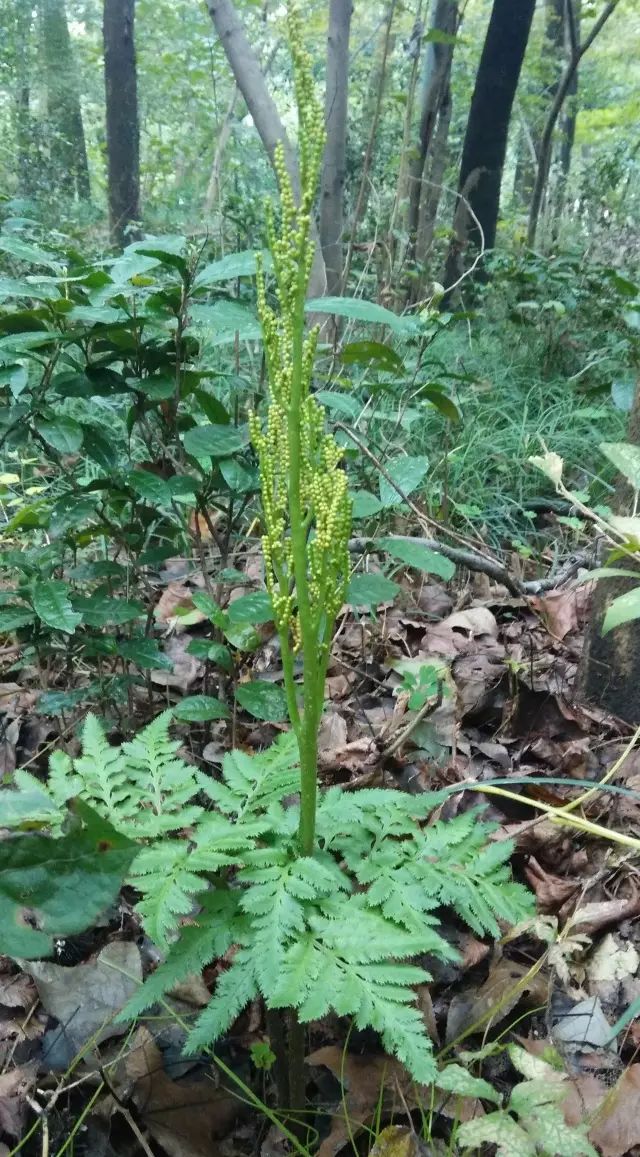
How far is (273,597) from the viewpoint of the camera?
40.5 inches

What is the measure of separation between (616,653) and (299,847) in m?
1.11

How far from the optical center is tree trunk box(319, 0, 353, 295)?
4648 mm

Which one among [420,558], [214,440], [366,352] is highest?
[366,352]

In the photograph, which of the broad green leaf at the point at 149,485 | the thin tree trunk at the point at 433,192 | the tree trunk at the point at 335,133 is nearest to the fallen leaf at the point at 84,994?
the broad green leaf at the point at 149,485

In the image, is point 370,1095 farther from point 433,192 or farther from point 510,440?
point 433,192

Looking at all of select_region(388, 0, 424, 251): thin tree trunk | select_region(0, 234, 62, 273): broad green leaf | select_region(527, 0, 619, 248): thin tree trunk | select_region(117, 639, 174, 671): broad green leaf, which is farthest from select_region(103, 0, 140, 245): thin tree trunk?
select_region(117, 639, 174, 671): broad green leaf

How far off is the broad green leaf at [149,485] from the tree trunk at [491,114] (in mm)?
5857

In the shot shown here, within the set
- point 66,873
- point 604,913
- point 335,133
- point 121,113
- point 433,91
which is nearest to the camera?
point 66,873

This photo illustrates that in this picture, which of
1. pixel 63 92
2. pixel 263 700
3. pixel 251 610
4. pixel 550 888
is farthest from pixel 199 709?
pixel 63 92

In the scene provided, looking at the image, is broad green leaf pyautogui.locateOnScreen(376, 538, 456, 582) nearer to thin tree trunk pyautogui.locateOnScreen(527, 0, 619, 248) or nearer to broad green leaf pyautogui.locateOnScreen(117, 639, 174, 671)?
broad green leaf pyautogui.locateOnScreen(117, 639, 174, 671)

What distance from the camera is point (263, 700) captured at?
60.6 inches

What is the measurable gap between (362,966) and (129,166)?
33.2 feet

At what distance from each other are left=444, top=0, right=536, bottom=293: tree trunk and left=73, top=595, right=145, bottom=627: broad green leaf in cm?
593

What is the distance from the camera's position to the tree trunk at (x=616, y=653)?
1.85 metres
